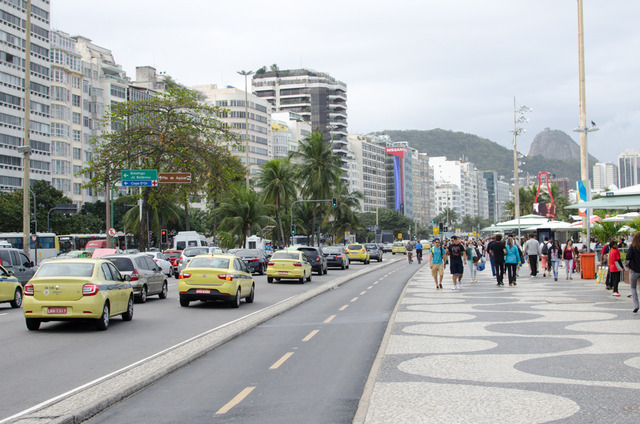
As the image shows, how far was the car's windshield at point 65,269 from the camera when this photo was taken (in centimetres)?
1486

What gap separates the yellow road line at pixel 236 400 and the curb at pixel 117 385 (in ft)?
4.22

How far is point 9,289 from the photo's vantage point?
20.9 metres

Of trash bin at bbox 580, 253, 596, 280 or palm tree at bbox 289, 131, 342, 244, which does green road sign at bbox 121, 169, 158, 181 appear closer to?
trash bin at bbox 580, 253, 596, 280

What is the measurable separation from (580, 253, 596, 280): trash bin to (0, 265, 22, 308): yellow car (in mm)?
21424

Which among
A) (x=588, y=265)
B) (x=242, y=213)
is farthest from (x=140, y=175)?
(x=242, y=213)

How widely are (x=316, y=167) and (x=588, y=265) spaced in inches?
1795

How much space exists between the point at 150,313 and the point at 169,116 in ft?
83.0

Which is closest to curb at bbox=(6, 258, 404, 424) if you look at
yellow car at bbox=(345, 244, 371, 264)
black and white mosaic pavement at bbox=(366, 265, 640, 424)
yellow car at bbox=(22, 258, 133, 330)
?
yellow car at bbox=(22, 258, 133, 330)

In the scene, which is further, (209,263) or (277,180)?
(277,180)

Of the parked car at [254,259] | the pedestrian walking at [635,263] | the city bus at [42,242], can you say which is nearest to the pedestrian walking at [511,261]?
the pedestrian walking at [635,263]

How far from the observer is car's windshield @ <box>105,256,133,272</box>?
22.0m

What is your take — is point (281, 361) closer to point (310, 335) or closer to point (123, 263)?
point (310, 335)

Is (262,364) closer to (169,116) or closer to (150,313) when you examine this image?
(150,313)

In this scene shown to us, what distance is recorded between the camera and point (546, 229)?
147 feet
